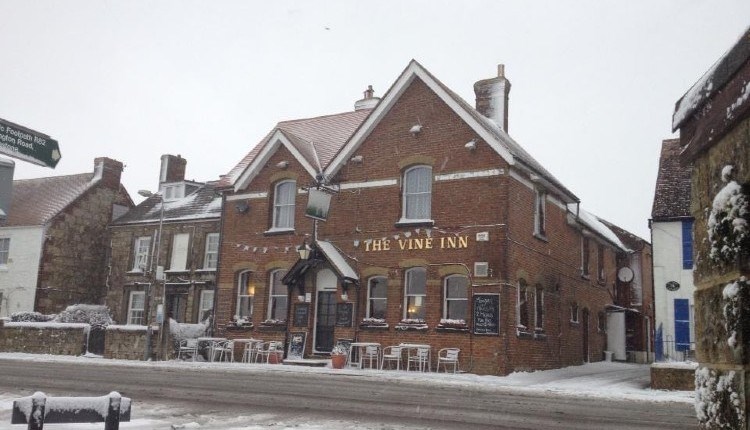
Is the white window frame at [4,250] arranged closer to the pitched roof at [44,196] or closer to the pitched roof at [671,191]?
the pitched roof at [44,196]

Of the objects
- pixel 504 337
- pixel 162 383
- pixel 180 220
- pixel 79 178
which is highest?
pixel 79 178

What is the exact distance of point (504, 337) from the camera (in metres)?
20.2

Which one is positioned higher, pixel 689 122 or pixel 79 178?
pixel 79 178

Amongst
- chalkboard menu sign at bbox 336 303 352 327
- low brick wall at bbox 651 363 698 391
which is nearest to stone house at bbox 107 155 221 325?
chalkboard menu sign at bbox 336 303 352 327

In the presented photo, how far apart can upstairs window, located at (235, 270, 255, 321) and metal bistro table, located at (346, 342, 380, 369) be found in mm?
5098

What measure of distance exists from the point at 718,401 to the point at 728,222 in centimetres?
66

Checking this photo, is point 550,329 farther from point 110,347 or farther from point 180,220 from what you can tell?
point 180,220

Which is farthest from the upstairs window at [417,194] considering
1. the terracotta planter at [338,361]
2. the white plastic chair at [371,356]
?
the terracotta planter at [338,361]

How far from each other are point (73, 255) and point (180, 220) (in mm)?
7009

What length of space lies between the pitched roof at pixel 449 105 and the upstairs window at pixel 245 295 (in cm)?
548

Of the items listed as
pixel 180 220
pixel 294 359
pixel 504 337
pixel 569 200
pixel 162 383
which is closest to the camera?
pixel 162 383

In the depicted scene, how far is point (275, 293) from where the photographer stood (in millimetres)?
25359

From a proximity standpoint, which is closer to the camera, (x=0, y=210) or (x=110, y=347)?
(x=0, y=210)

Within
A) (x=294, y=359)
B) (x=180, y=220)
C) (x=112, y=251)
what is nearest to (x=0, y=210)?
(x=294, y=359)
